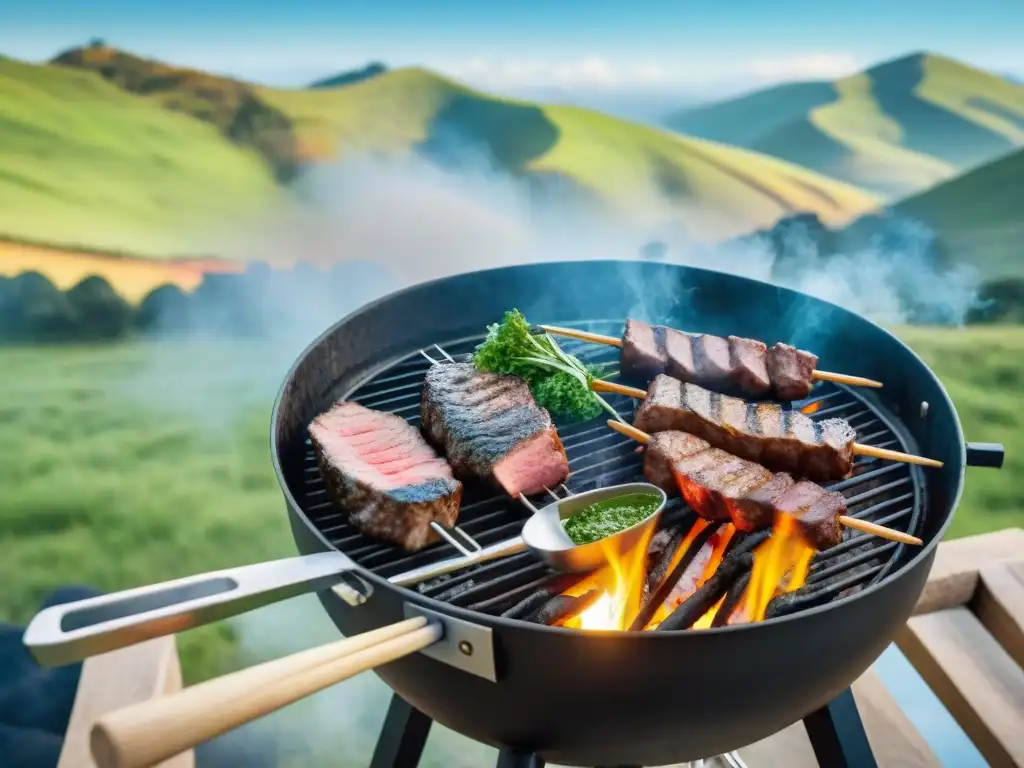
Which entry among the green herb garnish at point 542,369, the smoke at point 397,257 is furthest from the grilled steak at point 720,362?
the smoke at point 397,257

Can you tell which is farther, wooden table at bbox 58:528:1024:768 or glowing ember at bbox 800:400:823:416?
wooden table at bbox 58:528:1024:768

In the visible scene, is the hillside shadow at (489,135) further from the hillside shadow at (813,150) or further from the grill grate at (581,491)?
the grill grate at (581,491)

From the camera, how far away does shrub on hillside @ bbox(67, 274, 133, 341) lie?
19.7 ft

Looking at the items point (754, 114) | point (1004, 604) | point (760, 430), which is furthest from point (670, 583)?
point (754, 114)

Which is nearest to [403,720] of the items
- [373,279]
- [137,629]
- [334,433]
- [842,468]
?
[334,433]

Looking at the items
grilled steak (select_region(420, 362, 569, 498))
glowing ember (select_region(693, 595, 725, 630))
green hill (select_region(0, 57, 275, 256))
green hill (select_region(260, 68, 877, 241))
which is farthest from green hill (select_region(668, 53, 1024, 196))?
glowing ember (select_region(693, 595, 725, 630))

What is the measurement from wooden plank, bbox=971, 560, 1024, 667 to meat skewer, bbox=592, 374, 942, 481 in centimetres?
158

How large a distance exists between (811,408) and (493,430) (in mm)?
1263

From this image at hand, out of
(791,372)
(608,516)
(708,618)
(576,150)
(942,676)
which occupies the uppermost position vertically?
(576,150)

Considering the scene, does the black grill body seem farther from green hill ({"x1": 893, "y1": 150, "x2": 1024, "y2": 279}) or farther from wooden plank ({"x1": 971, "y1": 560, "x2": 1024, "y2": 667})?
green hill ({"x1": 893, "y1": 150, "x2": 1024, "y2": 279})

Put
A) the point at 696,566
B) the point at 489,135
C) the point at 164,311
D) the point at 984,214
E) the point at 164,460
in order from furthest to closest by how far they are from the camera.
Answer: the point at 489,135
the point at 984,214
the point at 164,311
the point at 164,460
the point at 696,566

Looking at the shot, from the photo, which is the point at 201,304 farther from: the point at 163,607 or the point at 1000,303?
the point at 1000,303

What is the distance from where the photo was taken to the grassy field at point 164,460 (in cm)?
474

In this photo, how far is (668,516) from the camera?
2551mm
